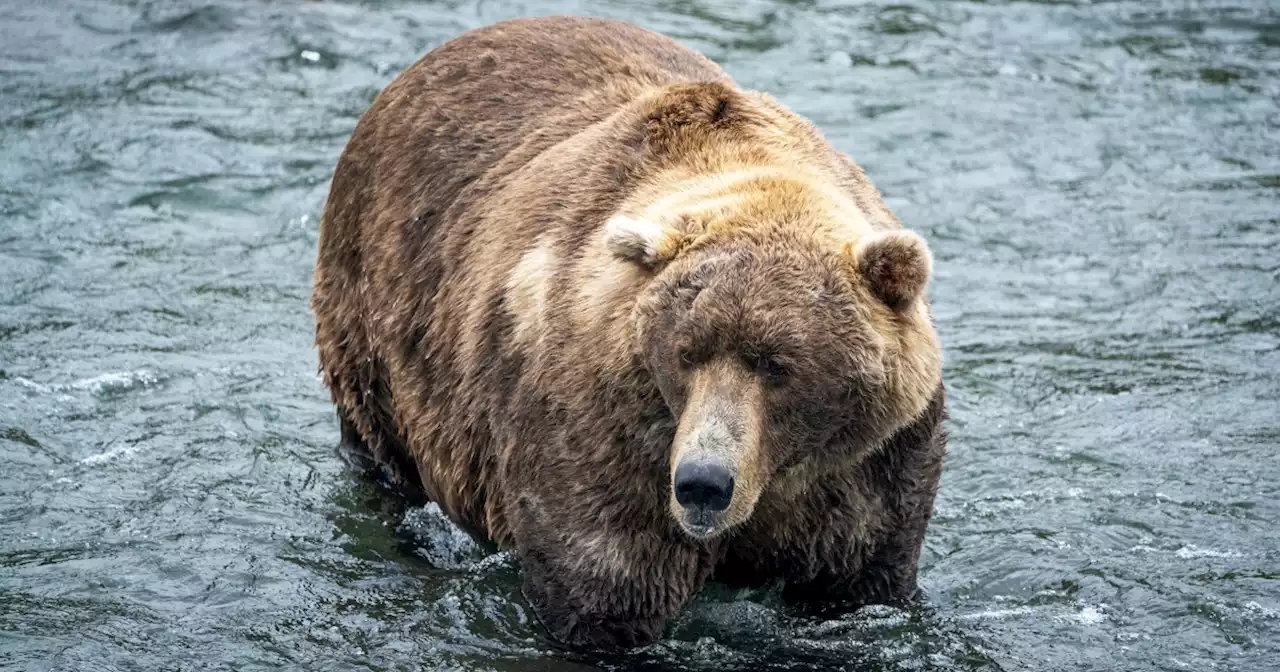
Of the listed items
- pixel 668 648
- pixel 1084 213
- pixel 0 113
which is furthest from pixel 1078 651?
pixel 0 113

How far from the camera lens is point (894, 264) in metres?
5.04

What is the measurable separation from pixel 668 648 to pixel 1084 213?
5577 millimetres

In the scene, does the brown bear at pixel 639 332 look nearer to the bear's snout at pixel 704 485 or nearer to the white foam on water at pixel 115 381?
the bear's snout at pixel 704 485

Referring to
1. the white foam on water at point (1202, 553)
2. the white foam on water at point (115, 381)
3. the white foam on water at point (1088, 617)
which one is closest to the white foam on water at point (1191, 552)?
the white foam on water at point (1202, 553)

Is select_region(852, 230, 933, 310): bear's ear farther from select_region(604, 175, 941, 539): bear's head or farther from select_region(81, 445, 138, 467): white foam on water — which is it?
select_region(81, 445, 138, 467): white foam on water

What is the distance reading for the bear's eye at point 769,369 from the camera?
5.00m

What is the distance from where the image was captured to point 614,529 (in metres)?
5.49

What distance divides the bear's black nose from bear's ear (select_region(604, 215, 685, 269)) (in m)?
0.70

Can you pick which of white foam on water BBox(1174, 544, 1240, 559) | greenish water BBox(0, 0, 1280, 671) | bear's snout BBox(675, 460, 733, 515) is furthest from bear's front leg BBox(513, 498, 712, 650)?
white foam on water BBox(1174, 544, 1240, 559)

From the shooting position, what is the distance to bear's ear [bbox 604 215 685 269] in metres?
5.17

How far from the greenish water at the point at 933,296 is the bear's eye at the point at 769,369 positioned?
132 cm

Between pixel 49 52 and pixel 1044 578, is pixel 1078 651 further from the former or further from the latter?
pixel 49 52

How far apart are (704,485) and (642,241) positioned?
A: 2.61 feet

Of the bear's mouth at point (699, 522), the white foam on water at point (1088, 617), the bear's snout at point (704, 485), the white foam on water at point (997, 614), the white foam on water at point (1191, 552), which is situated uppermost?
the bear's snout at point (704, 485)
